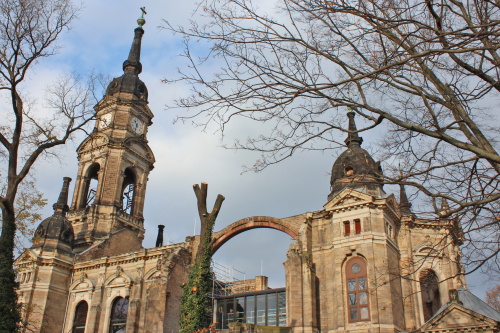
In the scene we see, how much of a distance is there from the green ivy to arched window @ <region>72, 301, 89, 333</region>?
18.7 m

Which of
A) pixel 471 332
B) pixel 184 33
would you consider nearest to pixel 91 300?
pixel 471 332

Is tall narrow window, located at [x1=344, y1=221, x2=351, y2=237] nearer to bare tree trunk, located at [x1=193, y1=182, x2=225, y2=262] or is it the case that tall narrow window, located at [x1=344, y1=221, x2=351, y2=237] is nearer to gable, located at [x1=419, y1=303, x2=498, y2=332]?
gable, located at [x1=419, y1=303, x2=498, y2=332]

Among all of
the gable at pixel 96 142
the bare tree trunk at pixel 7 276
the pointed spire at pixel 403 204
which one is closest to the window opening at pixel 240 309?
the pointed spire at pixel 403 204

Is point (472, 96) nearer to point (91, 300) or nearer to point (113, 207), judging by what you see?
point (91, 300)

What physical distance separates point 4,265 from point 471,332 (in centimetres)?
2061

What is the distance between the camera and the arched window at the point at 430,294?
2814 cm

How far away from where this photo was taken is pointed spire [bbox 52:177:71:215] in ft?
132

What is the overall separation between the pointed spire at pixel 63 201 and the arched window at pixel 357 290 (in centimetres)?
2723

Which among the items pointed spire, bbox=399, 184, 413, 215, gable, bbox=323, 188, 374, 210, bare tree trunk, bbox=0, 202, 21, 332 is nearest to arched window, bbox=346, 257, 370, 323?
gable, bbox=323, 188, 374, 210

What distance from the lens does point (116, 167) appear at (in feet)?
142

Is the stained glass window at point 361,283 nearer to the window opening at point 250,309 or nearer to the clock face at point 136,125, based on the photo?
the window opening at point 250,309

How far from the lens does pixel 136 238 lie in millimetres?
43625

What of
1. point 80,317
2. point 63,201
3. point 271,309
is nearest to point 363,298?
point 271,309

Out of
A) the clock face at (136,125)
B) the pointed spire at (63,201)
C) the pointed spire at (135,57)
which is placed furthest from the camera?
the pointed spire at (135,57)
